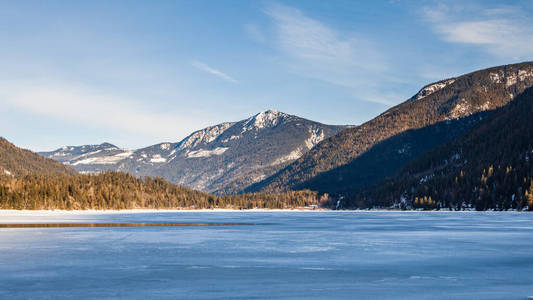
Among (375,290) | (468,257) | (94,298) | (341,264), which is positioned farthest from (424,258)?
(94,298)

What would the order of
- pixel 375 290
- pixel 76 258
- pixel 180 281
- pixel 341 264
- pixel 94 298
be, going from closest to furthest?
1. pixel 94 298
2. pixel 375 290
3. pixel 180 281
4. pixel 341 264
5. pixel 76 258

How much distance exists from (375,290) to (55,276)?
60.2 ft

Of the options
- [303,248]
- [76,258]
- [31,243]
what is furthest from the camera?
[31,243]

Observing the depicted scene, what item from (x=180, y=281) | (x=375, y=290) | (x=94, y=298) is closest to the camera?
(x=94, y=298)

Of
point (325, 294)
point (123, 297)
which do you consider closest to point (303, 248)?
point (325, 294)

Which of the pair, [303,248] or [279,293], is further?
[303,248]

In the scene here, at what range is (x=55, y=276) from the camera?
31.0 m

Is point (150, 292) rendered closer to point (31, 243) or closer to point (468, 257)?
point (468, 257)

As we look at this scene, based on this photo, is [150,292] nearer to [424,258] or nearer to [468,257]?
[424,258]

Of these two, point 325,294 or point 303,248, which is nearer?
point 325,294

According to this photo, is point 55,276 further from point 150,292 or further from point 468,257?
point 468,257

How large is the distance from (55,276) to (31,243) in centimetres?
2298

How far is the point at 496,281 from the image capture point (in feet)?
96.4

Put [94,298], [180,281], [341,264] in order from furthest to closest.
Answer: [341,264]
[180,281]
[94,298]
